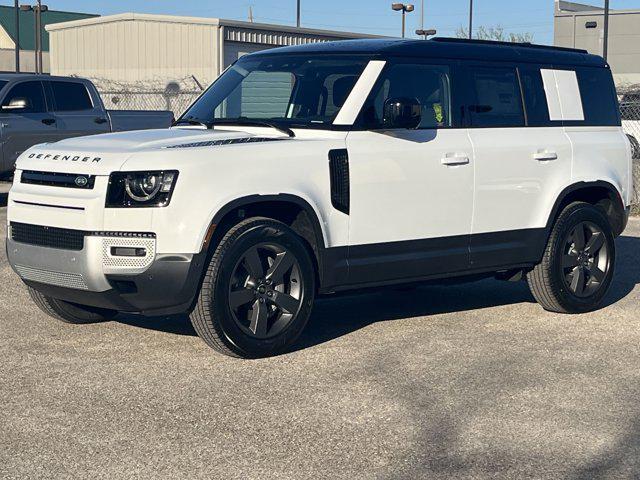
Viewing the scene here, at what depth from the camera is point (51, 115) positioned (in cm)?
1688

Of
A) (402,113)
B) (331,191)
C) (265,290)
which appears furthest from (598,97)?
(265,290)

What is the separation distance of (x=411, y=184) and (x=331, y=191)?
0.66 meters

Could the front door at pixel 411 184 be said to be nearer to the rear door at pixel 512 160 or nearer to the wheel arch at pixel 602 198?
the rear door at pixel 512 160

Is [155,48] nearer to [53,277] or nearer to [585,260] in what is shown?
[585,260]

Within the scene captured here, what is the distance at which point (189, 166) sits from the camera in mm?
6355

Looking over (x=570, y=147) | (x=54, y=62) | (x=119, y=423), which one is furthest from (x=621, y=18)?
(x=119, y=423)

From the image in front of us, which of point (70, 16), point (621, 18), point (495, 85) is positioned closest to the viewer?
point (495, 85)

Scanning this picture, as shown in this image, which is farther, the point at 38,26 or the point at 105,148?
the point at 38,26

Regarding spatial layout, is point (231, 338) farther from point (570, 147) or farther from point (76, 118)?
point (76, 118)

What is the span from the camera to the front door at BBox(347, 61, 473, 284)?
7.14m

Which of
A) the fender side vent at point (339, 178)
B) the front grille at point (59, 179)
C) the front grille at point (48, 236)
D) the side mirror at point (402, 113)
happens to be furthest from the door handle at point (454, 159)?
the front grille at point (48, 236)

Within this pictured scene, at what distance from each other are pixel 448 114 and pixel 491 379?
2.19 m

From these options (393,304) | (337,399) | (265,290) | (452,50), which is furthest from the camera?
(393,304)

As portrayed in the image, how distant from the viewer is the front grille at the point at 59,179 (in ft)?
21.1
